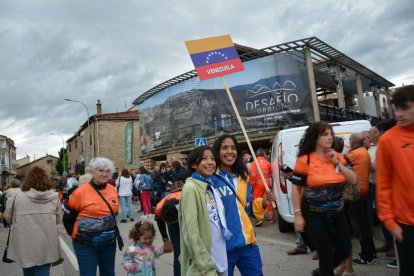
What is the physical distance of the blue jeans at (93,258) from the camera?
3852 mm

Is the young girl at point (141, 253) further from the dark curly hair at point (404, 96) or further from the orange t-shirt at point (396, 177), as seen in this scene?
the dark curly hair at point (404, 96)

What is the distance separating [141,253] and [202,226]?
1542 mm

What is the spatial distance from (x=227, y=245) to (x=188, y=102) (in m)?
21.6

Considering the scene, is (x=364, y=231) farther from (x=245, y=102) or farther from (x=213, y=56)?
(x=245, y=102)

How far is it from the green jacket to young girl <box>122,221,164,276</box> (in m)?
1.28

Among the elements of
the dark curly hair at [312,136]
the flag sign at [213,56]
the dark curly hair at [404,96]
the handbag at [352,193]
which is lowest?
the handbag at [352,193]

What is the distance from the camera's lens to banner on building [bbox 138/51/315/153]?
1928 centimetres

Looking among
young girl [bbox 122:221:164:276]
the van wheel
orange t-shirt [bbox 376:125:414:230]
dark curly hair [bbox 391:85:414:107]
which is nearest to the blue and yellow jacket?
orange t-shirt [bbox 376:125:414:230]

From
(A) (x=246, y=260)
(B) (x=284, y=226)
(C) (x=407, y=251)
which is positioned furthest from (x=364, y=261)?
(A) (x=246, y=260)

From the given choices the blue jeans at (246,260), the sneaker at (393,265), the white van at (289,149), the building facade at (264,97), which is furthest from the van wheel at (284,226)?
the building facade at (264,97)

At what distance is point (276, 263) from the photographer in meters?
5.67

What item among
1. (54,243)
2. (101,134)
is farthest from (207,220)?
(101,134)

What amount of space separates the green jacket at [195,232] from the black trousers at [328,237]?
1434mm

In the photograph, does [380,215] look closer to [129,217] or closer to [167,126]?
[129,217]
